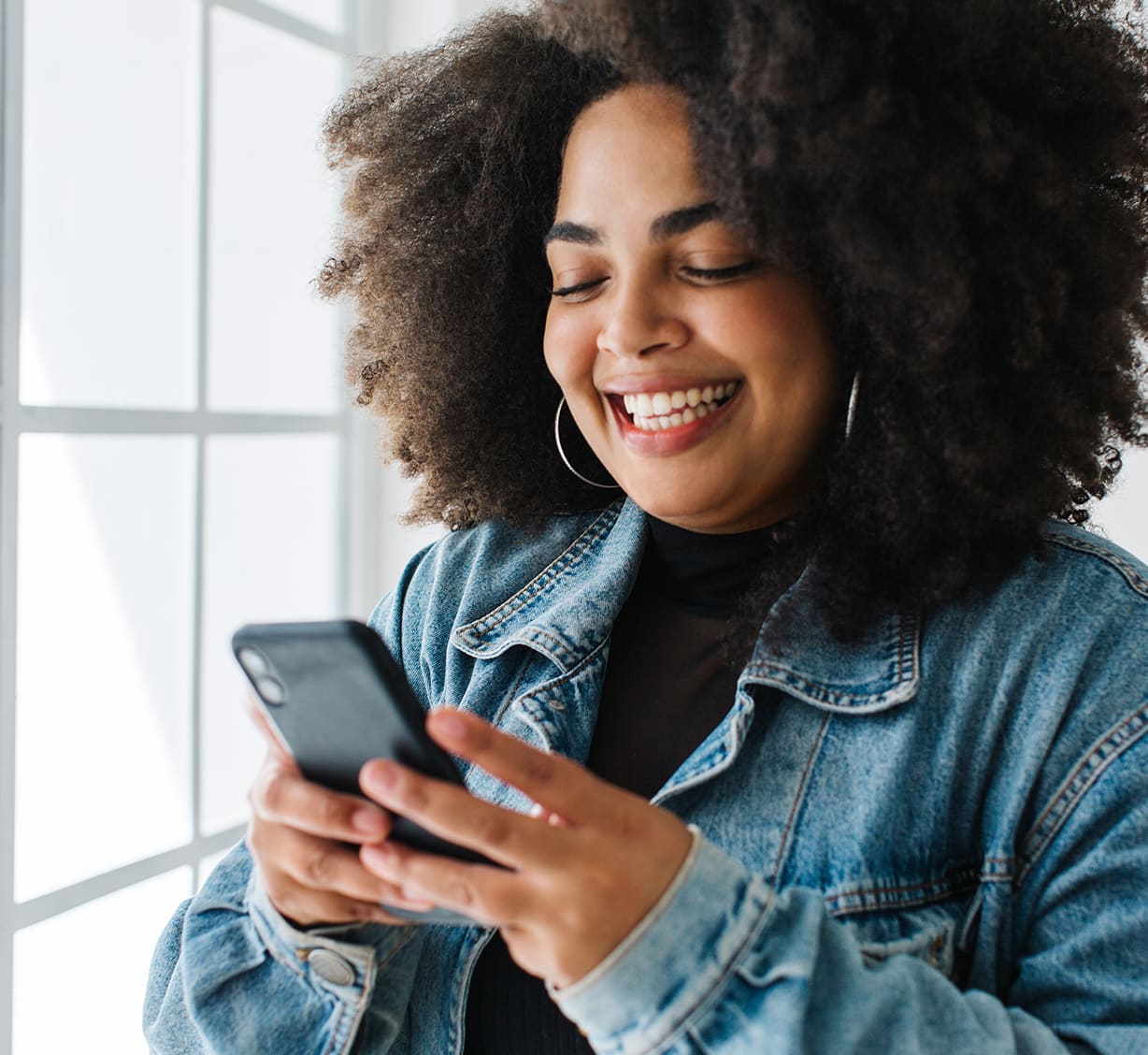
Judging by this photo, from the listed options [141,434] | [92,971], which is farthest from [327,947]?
[141,434]

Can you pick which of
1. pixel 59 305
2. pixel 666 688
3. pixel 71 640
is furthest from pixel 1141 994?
pixel 59 305

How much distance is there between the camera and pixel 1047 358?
3.63 feet

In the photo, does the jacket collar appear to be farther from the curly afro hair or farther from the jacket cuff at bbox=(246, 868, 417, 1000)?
the jacket cuff at bbox=(246, 868, 417, 1000)

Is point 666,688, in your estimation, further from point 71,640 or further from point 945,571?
point 71,640

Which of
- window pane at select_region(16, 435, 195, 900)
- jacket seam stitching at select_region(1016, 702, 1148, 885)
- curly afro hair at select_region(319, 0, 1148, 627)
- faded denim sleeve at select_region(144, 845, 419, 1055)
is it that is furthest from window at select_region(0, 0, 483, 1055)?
jacket seam stitching at select_region(1016, 702, 1148, 885)

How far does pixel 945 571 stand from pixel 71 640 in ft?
3.62

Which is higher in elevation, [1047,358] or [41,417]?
[1047,358]

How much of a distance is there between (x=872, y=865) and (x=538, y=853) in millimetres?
377

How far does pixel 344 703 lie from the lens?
866 mm

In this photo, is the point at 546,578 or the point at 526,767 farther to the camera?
the point at 546,578

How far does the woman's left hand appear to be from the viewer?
2.46 feet

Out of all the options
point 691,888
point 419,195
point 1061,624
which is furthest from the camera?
point 419,195

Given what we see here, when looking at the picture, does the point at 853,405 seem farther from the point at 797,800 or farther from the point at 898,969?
the point at 898,969

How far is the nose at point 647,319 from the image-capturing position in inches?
42.6
